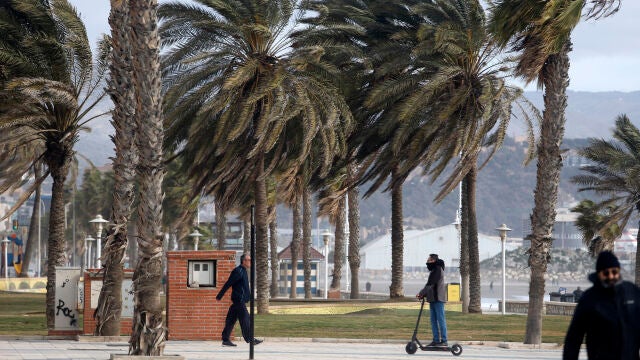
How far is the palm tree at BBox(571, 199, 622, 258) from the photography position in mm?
48062

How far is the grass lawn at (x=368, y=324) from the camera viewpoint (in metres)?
25.1

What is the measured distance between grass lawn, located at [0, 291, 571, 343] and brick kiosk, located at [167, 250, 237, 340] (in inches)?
85.4

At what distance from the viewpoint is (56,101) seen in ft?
90.9

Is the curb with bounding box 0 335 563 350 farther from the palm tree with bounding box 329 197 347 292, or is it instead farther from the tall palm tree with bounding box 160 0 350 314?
the palm tree with bounding box 329 197 347 292

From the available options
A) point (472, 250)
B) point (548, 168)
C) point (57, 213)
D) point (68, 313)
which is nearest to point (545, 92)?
point (548, 168)

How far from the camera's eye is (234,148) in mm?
35875

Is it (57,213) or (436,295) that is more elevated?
(57,213)

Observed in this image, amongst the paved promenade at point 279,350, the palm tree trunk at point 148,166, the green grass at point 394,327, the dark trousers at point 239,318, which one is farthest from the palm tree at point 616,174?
the palm tree trunk at point 148,166

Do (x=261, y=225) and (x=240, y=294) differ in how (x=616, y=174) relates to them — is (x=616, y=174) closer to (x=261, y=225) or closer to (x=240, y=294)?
(x=261, y=225)

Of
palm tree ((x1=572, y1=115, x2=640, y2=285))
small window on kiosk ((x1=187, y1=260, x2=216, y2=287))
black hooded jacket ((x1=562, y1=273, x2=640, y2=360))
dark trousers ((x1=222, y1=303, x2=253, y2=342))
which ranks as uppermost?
palm tree ((x1=572, y1=115, x2=640, y2=285))

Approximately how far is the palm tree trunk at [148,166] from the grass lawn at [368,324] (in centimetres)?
715

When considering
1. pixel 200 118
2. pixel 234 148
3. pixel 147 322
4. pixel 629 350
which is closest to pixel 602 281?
pixel 629 350

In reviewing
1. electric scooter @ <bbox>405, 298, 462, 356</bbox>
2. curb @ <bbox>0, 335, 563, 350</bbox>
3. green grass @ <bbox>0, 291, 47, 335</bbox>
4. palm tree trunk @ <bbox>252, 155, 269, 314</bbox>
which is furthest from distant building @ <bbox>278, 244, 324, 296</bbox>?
electric scooter @ <bbox>405, 298, 462, 356</bbox>

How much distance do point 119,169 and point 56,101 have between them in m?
7.10
